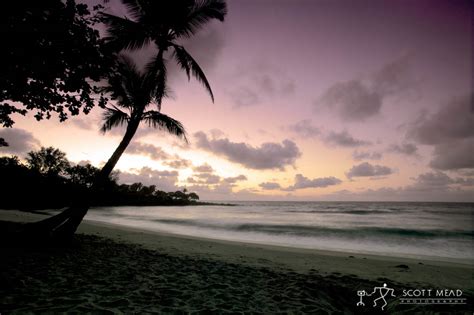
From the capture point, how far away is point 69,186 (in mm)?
43906

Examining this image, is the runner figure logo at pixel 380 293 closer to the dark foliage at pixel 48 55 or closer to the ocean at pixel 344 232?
the dark foliage at pixel 48 55

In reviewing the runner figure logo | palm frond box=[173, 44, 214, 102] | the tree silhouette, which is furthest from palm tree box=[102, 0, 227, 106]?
the tree silhouette

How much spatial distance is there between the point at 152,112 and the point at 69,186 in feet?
150

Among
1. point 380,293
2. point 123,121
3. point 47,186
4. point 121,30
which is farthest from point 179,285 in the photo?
point 47,186

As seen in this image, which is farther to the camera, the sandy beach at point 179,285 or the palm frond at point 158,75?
the palm frond at point 158,75

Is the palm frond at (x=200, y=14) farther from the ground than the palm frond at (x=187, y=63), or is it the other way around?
the palm frond at (x=200, y=14)

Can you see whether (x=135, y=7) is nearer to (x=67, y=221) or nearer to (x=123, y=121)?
(x=123, y=121)

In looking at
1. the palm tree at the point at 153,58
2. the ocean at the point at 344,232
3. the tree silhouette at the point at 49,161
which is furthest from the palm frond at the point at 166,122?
the tree silhouette at the point at 49,161

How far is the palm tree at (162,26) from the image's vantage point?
754 centimetres

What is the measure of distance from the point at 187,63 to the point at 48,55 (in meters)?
4.84

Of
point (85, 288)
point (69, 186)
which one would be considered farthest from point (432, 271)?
point (69, 186)

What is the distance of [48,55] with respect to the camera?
13.3 ft

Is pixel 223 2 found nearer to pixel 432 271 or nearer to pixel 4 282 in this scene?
pixel 4 282

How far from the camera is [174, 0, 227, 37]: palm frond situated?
27.5ft
